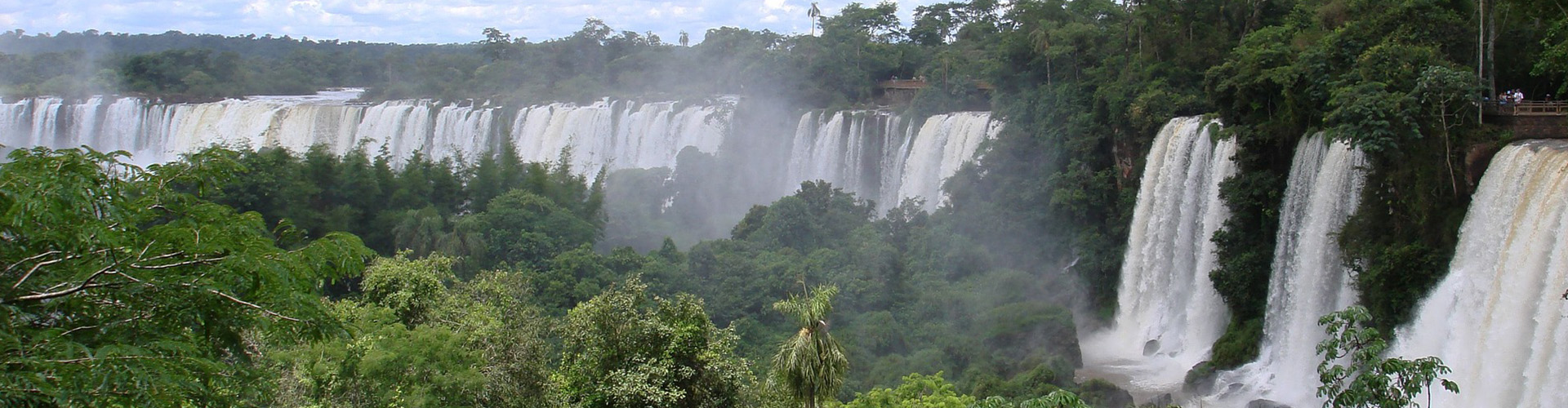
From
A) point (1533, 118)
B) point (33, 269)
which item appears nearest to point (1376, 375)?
point (1533, 118)

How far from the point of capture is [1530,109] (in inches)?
606

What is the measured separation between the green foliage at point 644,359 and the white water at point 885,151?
19.1m

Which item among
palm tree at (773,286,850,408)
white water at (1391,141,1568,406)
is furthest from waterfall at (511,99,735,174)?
palm tree at (773,286,850,408)

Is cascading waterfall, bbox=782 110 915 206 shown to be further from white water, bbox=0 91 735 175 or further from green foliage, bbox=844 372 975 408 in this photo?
green foliage, bbox=844 372 975 408

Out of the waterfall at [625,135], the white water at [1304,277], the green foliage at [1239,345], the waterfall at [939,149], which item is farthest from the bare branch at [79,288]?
the waterfall at [625,135]

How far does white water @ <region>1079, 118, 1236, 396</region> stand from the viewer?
2086cm

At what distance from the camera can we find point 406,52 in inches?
4343

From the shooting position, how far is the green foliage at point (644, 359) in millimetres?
12359

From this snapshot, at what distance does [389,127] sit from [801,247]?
23.3 meters

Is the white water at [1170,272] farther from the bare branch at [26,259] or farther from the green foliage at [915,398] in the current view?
the bare branch at [26,259]

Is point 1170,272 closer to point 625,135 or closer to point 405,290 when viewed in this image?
point 405,290

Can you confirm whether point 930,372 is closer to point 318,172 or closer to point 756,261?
point 756,261

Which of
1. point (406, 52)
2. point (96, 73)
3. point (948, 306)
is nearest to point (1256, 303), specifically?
point (948, 306)

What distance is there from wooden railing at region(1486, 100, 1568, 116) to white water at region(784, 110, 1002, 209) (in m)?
15.6
